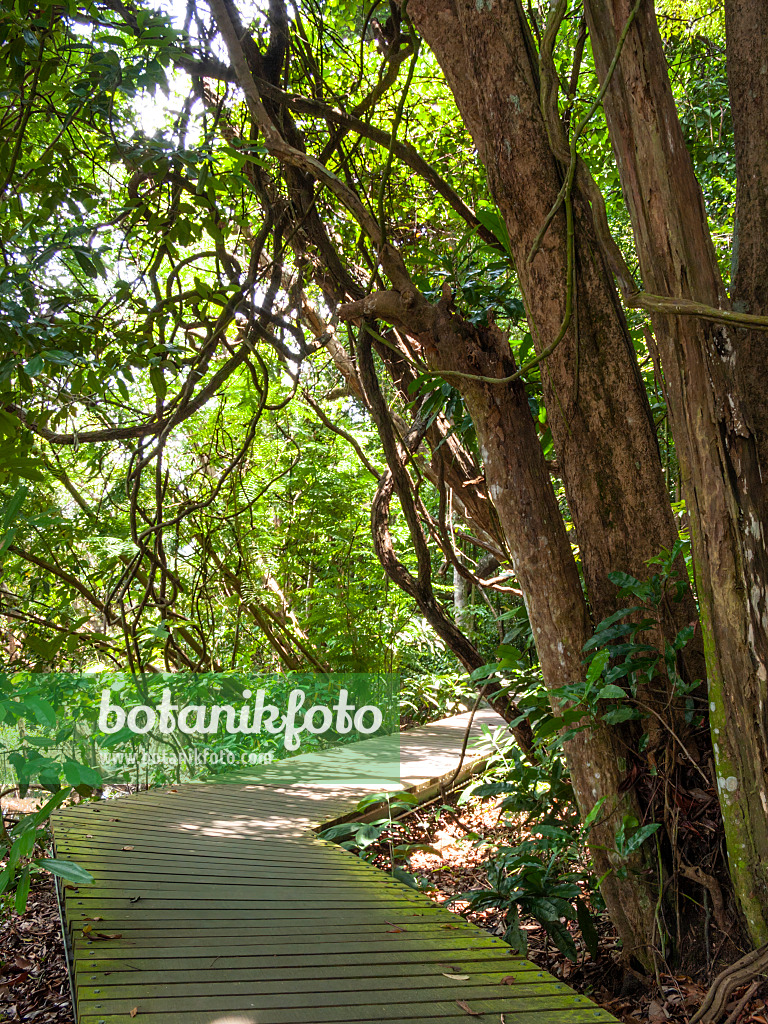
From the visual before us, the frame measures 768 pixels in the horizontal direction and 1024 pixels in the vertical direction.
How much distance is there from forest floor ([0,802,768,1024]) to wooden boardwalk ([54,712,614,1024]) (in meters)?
0.50

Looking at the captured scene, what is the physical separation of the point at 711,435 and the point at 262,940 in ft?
6.44

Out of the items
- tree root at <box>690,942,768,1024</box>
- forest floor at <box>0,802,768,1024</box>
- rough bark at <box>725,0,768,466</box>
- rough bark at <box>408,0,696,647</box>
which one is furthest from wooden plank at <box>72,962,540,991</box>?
rough bark at <box>725,0,768,466</box>

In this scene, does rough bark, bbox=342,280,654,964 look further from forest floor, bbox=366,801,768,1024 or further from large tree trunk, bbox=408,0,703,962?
forest floor, bbox=366,801,768,1024

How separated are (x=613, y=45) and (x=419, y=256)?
2.97 m

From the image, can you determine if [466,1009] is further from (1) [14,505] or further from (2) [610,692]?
(1) [14,505]

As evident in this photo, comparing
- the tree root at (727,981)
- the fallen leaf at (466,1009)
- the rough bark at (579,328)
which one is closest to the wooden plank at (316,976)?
the fallen leaf at (466,1009)

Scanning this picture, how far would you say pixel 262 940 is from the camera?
241 centimetres

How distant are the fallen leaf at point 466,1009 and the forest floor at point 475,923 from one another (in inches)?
26.5

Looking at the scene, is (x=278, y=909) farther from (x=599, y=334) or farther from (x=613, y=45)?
(x=613, y=45)

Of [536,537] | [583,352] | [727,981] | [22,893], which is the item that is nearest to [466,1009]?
[727,981]

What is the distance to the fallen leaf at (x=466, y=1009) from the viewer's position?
191cm

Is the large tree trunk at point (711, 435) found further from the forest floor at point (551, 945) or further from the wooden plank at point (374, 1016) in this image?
the wooden plank at point (374, 1016)

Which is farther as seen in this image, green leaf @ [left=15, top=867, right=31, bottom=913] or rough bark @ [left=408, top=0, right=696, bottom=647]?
rough bark @ [left=408, top=0, right=696, bottom=647]

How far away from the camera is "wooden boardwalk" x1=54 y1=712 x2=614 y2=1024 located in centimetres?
194
